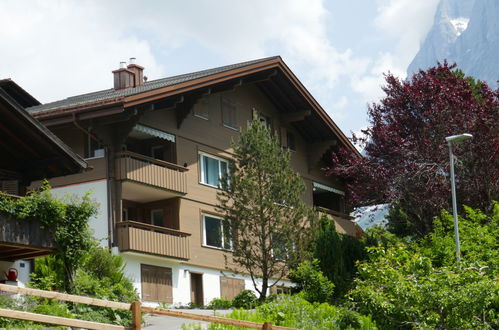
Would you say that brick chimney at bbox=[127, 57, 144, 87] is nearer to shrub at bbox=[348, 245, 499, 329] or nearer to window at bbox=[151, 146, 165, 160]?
window at bbox=[151, 146, 165, 160]

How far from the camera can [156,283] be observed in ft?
114

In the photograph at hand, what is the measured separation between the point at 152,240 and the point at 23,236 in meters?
10.4

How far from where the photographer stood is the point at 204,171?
38375mm

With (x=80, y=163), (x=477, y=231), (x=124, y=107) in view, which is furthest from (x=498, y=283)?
(x=124, y=107)

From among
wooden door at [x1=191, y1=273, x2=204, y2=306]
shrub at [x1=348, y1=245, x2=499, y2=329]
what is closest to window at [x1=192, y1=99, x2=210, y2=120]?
wooden door at [x1=191, y1=273, x2=204, y2=306]

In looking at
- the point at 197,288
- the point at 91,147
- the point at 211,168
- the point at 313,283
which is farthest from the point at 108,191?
the point at 313,283

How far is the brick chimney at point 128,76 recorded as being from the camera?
3944 cm

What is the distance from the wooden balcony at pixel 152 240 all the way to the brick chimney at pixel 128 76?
24.1 feet

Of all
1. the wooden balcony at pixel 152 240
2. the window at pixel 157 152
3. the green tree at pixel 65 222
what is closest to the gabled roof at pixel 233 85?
the window at pixel 157 152

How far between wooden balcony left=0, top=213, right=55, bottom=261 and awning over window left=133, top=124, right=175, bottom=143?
33.6 feet

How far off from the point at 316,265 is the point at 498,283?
1181cm

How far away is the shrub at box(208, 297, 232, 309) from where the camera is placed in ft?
112

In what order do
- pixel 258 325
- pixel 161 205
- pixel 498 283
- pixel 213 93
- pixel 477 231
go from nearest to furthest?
pixel 258 325, pixel 498 283, pixel 477 231, pixel 161 205, pixel 213 93

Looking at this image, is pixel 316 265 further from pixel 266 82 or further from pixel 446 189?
pixel 266 82
